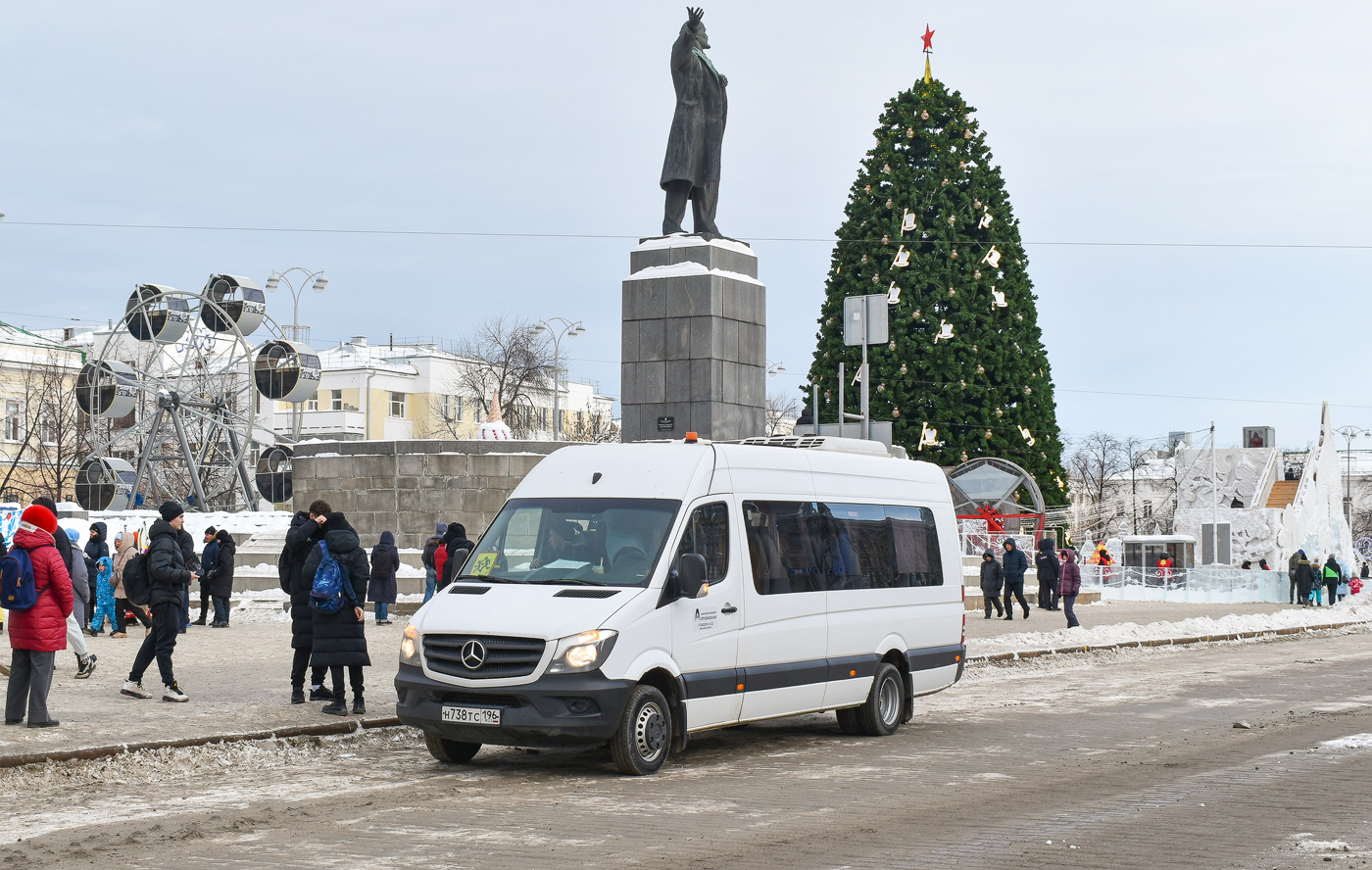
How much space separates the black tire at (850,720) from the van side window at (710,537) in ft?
7.83

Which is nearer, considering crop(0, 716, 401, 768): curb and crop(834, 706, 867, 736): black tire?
crop(0, 716, 401, 768): curb

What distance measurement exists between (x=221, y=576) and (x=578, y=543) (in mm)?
14458

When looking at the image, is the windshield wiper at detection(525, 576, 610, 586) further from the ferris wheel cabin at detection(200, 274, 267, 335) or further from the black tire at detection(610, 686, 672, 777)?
the ferris wheel cabin at detection(200, 274, 267, 335)

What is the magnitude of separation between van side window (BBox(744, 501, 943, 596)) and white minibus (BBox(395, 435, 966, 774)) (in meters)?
0.02

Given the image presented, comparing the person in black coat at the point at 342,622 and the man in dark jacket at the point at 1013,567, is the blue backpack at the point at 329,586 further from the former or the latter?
the man in dark jacket at the point at 1013,567

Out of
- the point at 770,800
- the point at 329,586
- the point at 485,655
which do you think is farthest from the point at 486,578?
the point at 770,800

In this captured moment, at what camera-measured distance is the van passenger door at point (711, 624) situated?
10.6 m

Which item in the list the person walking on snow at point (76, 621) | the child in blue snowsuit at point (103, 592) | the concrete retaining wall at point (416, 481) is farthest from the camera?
the concrete retaining wall at point (416, 481)

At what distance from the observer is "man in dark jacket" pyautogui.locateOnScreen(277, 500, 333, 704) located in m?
12.9

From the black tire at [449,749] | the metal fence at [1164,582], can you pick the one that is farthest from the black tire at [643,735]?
the metal fence at [1164,582]

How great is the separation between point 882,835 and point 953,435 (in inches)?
1558

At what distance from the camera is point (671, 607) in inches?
412

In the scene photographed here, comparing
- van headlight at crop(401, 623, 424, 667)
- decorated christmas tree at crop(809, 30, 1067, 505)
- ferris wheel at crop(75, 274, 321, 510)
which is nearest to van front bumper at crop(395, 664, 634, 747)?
van headlight at crop(401, 623, 424, 667)

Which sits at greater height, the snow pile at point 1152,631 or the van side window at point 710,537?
the van side window at point 710,537
